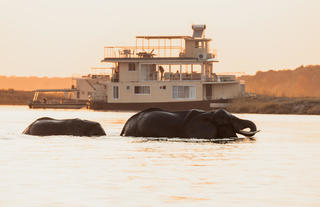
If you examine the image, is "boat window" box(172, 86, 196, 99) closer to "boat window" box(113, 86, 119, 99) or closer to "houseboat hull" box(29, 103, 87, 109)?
"boat window" box(113, 86, 119, 99)

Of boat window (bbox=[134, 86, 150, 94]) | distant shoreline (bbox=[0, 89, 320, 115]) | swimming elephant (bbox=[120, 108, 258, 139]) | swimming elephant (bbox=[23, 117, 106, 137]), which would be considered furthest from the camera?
boat window (bbox=[134, 86, 150, 94])

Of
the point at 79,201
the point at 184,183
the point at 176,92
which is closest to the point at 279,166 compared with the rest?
the point at 184,183

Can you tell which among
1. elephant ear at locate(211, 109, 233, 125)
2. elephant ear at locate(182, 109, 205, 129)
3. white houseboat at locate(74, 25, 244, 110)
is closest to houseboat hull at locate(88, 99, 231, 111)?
white houseboat at locate(74, 25, 244, 110)

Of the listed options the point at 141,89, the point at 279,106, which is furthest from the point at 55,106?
the point at 279,106

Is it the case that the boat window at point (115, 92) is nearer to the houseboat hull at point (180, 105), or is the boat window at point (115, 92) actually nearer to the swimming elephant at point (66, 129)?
the houseboat hull at point (180, 105)

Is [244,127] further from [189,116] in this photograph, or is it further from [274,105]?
[274,105]

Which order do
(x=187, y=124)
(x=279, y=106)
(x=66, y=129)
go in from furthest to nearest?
(x=279, y=106)
(x=66, y=129)
(x=187, y=124)

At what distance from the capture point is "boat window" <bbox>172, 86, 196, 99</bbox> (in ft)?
274

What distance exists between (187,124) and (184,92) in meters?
58.4

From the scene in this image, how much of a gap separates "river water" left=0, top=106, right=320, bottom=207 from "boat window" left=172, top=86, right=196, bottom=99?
59.1 m

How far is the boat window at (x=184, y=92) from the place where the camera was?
83625 millimetres

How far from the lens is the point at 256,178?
14836mm

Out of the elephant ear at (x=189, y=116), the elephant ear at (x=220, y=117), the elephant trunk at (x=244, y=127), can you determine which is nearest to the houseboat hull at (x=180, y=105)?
the elephant trunk at (x=244, y=127)

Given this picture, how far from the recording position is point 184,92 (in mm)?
84188
